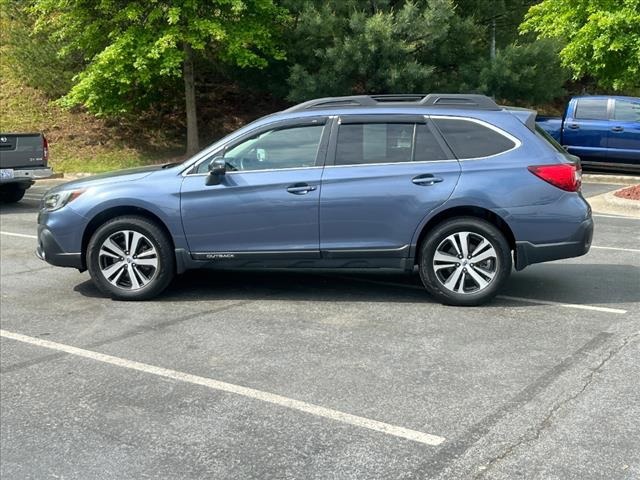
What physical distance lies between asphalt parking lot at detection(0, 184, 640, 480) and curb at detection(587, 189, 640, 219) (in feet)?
16.2

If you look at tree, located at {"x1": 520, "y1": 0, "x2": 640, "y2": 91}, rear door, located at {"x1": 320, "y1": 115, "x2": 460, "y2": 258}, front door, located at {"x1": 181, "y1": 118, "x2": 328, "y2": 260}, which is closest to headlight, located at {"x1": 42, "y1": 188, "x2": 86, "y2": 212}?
front door, located at {"x1": 181, "y1": 118, "x2": 328, "y2": 260}

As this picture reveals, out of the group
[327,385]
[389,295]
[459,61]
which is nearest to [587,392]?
[327,385]

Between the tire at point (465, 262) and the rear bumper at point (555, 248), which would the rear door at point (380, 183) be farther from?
the rear bumper at point (555, 248)

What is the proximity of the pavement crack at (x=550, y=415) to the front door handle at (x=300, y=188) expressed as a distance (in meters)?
2.72

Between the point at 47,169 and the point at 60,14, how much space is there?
8655 millimetres

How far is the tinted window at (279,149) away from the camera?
20.7 ft

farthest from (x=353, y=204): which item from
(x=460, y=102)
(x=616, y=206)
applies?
(x=616, y=206)

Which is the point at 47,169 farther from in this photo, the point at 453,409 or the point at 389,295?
the point at 453,409

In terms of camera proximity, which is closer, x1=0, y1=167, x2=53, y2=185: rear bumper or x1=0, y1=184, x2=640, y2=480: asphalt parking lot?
x1=0, y1=184, x2=640, y2=480: asphalt parking lot

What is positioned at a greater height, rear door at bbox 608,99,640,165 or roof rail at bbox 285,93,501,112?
roof rail at bbox 285,93,501,112

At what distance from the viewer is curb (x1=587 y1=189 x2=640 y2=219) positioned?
1156 centimetres

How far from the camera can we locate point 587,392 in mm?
4191

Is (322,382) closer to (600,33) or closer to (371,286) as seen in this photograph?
(371,286)

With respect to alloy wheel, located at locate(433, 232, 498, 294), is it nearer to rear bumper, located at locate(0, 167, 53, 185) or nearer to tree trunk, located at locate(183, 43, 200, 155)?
rear bumper, located at locate(0, 167, 53, 185)
